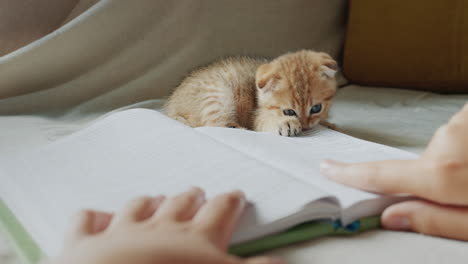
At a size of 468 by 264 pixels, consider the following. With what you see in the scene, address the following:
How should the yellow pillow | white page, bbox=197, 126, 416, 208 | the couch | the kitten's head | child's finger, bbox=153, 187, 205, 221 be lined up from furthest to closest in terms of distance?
1. the yellow pillow
2. the couch
3. the kitten's head
4. white page, bbox=197, 126, 416, 208
5. child's finger, bbox=153, 187, 205, 221

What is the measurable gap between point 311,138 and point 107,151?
0.52m

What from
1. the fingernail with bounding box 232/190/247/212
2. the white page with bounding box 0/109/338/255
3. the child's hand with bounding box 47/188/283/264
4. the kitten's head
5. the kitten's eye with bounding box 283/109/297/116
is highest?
the child's hand with bounding box 47/188/283/264

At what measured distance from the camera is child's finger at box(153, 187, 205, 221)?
61 centimetres

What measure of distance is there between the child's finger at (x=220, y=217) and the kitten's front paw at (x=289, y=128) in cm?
58

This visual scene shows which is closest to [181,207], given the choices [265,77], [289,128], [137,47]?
[289,128]

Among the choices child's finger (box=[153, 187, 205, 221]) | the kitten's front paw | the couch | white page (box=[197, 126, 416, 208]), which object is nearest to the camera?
child's finger (box=[153, 187, 205, 221])

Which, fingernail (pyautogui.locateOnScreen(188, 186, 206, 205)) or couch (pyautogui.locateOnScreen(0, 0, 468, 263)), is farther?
couch (pyautogui.locateOnScreen(0, 0, 468, 263))

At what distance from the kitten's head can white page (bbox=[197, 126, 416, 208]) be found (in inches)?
7.8

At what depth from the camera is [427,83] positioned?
5.85 feet

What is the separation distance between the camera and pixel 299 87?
133 cm

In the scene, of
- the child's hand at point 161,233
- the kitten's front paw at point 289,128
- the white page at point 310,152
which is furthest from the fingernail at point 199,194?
the kitten's front paw at point 289,128

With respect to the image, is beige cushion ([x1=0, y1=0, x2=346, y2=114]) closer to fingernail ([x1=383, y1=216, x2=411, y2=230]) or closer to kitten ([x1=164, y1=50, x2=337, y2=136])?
kitten ([x1=164, y1=50, x2=337, y2=136])

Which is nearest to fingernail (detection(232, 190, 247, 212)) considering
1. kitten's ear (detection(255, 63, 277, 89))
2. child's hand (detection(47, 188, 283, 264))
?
child's hand (detection(47, 188, 283, 264))

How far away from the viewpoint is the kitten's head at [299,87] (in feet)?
4.36
